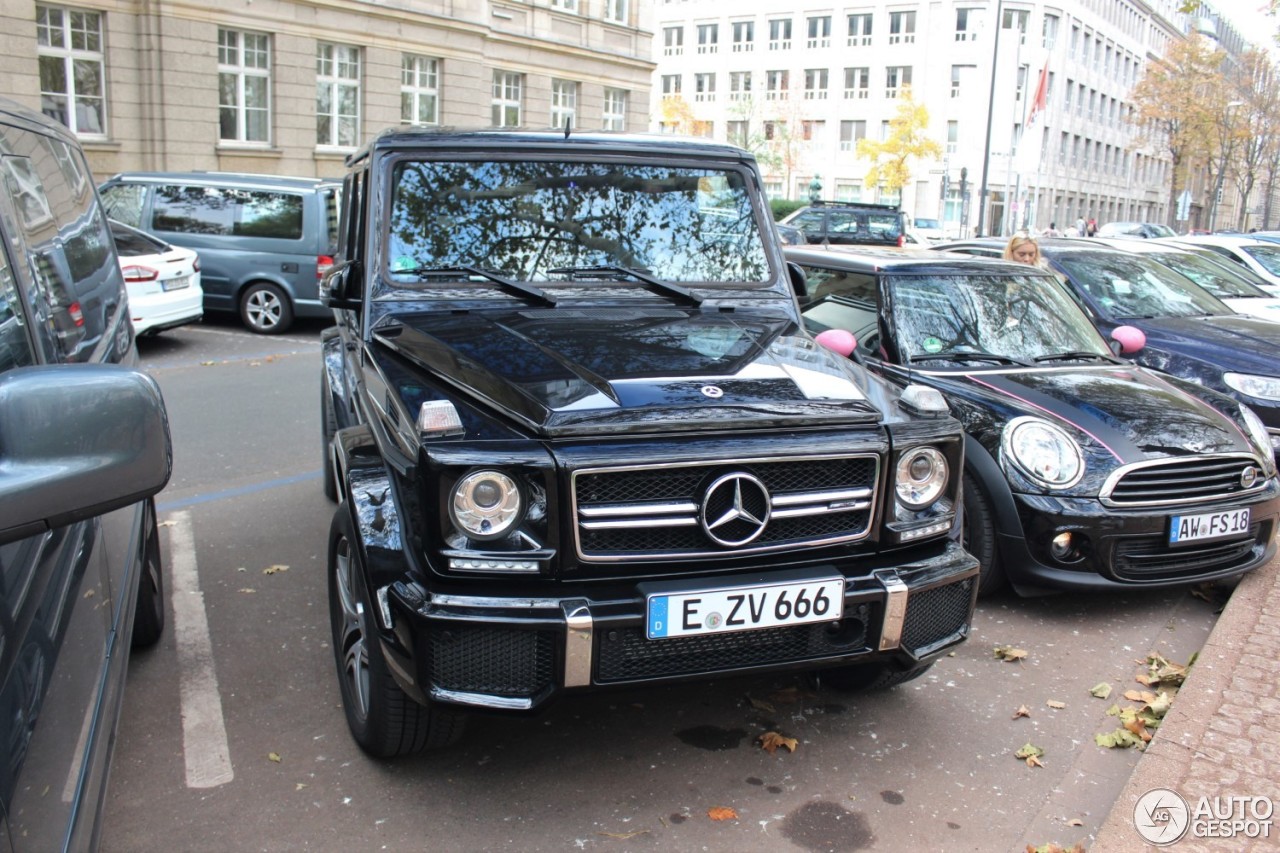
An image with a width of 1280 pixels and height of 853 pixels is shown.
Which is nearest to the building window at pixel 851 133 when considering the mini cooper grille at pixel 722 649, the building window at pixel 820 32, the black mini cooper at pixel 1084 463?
the building window at pixel 820 32

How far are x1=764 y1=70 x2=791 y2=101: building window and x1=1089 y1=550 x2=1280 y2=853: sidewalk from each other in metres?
77.4

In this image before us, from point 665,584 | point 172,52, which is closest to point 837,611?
point 665,584

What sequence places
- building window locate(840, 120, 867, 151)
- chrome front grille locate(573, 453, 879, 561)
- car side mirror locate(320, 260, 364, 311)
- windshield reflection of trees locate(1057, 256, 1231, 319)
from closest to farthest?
chrome front grille locate(573, 453, 879, 561), car side mirror locate(320, 260, 364, 311), windshield reflection of trees locate(1057, 256, 1231, 319), building window locate(840, 120, 867, 151)

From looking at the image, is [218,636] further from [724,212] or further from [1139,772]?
[1139,772]

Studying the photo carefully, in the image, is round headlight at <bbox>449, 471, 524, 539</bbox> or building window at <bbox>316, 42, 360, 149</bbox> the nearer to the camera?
round headlight at <bbox>449, 471, 524, 539</bbox>

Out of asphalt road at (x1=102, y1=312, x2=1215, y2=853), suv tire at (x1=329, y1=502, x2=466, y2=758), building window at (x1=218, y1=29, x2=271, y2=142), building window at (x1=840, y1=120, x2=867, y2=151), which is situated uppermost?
building window at (x1=840, y1=120, x2=867, y2=151)

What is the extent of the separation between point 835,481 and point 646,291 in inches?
56.5

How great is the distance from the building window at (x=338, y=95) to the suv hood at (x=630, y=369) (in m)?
27.7

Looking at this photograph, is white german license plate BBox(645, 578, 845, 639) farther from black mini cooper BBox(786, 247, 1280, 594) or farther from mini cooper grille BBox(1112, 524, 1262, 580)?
mini cooper grille BBox(1112, 524, 1262, 580)

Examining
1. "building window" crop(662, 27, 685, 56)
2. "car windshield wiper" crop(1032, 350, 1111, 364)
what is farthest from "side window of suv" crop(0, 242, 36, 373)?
"building window" crop(662, 27, 685, 56)

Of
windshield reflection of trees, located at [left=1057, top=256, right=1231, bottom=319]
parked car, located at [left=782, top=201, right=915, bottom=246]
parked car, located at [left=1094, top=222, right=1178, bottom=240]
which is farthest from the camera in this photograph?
parked car, located at [left=1094, top=222, right=1178, bottom=240]

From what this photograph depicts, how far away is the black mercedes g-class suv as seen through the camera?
3.05 m

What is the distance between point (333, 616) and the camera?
4.02 metres

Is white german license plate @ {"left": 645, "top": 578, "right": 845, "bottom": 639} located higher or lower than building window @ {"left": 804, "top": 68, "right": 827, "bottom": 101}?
lower
